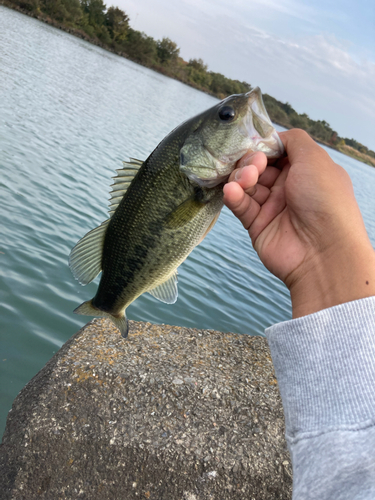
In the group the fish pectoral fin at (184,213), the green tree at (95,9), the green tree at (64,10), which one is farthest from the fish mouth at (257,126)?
the green tree at (95,9)

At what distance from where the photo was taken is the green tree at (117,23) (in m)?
79.9

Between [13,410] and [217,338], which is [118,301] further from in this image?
[217,338]

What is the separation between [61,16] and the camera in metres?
66.8

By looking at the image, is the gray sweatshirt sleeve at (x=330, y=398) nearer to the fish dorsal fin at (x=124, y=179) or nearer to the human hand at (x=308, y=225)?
the human hand at (x=308, y=225)

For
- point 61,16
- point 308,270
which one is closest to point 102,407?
point 308,270

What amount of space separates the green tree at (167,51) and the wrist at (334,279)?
3954 inches

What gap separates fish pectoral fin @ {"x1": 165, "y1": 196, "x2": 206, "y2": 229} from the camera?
2.48 m

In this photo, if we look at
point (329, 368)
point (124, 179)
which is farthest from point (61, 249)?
point (329, 368)

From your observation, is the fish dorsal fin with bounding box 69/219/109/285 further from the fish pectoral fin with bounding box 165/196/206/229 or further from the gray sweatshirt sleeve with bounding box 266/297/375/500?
the gray sweatshirt sleeve with bounding box 266/297/375/500

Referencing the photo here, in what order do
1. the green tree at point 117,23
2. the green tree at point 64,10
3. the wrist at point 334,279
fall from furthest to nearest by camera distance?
the green tree at point 117,23 → the green tree at point 64,10 → the wrist at point 334,279

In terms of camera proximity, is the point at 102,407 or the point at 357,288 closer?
the point at 357,288

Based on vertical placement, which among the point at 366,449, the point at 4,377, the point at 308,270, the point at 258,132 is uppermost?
the point at 258,132

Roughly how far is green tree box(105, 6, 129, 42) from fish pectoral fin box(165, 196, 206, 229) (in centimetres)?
9100

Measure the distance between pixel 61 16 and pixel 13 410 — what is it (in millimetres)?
77764
